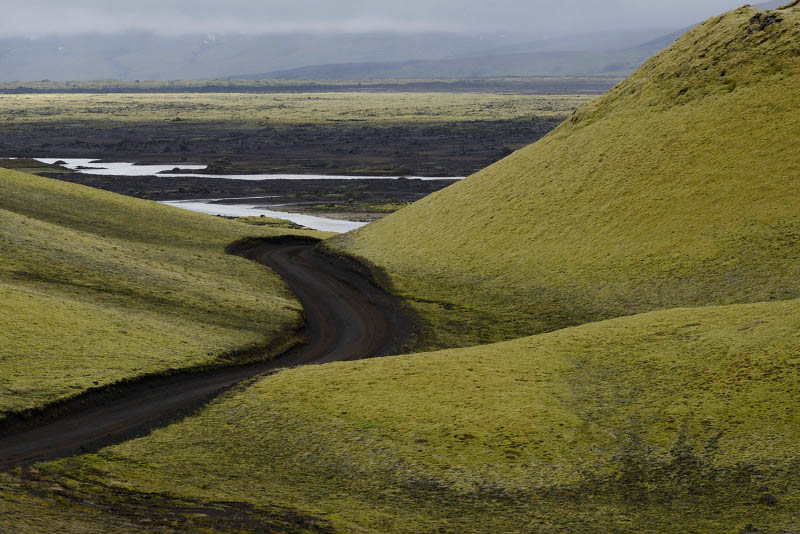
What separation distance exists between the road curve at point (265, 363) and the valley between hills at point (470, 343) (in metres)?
0.23

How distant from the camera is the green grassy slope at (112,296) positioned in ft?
141

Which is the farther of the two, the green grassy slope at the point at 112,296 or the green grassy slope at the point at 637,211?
the green grassy slope at the point at 637,211

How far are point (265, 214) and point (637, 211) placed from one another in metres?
66.9

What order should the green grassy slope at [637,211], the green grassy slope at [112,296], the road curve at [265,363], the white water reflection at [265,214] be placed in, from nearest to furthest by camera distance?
the road curve at [265,363], the green grassy slope at [112,296], the green grassy slope at [637,211], the white water reflection at [265,214]

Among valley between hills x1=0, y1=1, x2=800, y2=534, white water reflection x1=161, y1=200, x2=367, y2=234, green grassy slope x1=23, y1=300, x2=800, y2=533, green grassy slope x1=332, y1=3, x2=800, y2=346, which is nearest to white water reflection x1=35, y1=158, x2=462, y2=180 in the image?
white water reflection x1=161, y1=200, x2=367, y2=234

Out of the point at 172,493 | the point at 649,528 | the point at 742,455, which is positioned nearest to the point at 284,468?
the point at 172,493

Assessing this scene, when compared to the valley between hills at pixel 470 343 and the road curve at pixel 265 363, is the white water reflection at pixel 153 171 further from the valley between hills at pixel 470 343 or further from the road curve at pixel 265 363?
the road curve at pixel 265 363

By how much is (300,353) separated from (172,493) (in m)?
22.5

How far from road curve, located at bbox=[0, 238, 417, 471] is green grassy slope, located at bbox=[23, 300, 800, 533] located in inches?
75.0

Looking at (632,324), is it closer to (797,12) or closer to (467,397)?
(467,397)

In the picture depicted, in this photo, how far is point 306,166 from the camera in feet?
602

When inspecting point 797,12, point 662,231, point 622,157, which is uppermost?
point 797,12

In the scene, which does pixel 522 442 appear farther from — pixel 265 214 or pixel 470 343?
pixel 265 214

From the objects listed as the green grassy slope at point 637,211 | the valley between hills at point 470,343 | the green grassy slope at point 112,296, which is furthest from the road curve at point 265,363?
the green grassy slope at point 637,211
